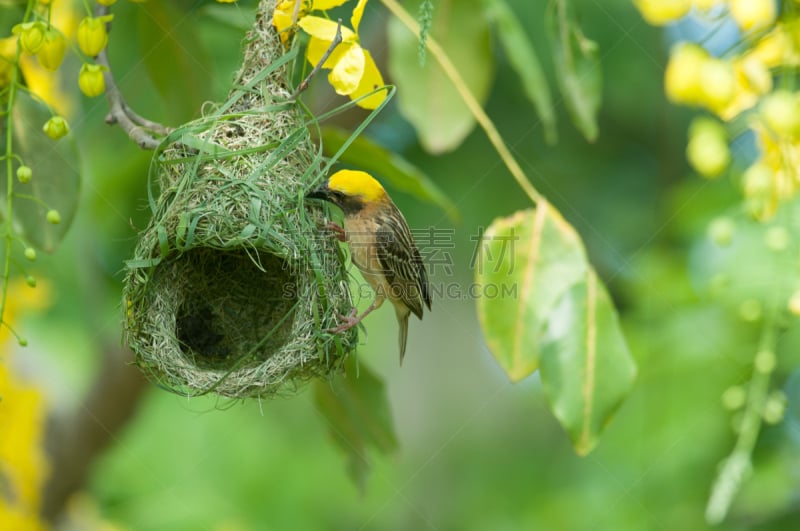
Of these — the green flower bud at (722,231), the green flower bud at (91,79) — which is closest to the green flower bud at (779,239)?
the green flower bud at (722,231)

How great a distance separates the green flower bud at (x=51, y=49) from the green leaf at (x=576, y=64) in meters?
1.06

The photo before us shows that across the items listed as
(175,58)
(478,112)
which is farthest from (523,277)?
(175,58)

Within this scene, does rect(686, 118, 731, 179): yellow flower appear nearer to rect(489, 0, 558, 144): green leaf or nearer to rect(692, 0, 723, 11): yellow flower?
rect(692, 0, 723, 11): yellow flower

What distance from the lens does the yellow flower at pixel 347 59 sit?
181 cm

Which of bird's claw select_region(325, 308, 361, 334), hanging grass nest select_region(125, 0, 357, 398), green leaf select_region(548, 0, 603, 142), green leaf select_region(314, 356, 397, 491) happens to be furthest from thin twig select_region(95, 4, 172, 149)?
green leaf select_region(548, 0, 603, 142)

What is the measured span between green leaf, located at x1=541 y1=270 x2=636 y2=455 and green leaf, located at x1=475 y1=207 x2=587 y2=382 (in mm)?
44

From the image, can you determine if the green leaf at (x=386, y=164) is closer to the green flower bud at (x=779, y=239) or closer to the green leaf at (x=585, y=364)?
the green leaf at (x=585, y=364)

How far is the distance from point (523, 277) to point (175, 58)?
1.29 meters

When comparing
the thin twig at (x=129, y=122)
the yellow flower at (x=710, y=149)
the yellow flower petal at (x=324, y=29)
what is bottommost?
the yellow flower at (x=710, y=149)

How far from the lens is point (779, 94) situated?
4.49 ft

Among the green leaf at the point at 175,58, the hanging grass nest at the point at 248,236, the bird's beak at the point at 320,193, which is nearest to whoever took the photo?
the hanging grass nest at the point at 248,236

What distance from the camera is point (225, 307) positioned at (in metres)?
2.24

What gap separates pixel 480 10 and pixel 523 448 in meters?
3.90

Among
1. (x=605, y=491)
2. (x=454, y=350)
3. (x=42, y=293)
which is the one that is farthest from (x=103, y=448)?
(x=454, y=350)
